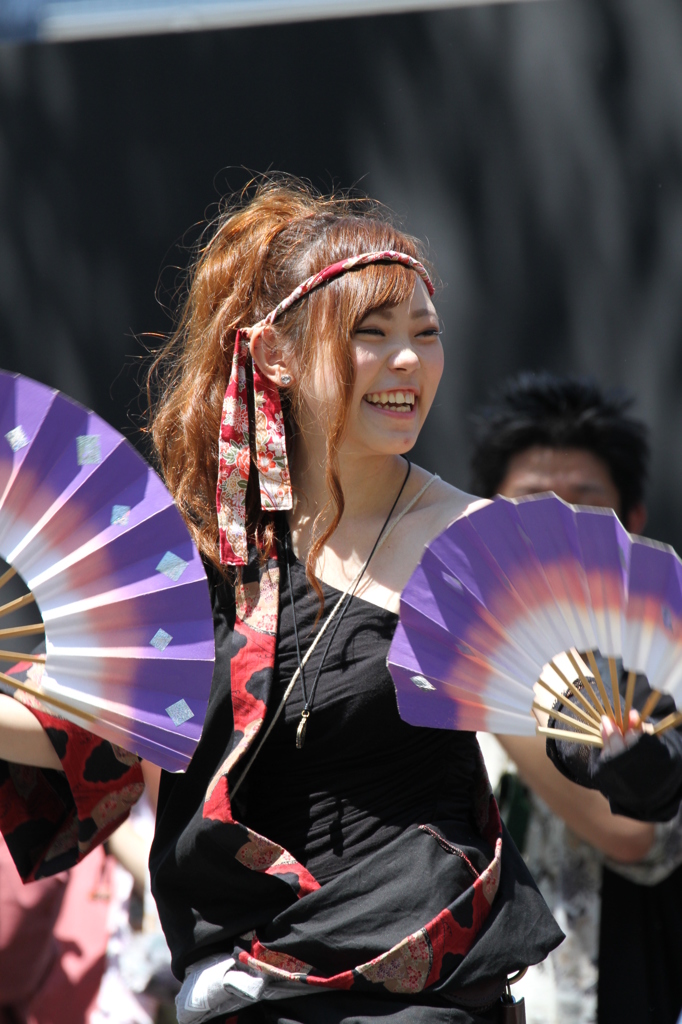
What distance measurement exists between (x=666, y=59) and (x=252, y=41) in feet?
3.64

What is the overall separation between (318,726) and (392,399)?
1.56 ft

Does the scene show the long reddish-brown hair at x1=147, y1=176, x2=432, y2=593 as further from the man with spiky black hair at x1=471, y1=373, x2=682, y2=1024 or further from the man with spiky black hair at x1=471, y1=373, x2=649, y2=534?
the man with spiky black hair at x1=471, y1=373, x2=649, y2=534

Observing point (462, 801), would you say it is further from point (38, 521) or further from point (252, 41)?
point (252, 41)

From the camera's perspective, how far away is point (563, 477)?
2.59 metres

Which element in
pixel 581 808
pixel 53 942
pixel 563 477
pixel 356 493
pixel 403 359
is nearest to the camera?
pixel 403 359

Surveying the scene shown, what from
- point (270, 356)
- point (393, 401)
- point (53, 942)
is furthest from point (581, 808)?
point (53, 942)

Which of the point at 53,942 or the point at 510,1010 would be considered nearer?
the point at 510,1010

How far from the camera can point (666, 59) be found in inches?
114

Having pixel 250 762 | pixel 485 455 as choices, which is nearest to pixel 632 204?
pixel 485 455

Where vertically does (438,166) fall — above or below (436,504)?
above

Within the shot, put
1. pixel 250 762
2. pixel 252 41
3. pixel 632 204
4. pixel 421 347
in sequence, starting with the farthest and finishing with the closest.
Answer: pixel 252 41 < pixel 632 204 < pixel 421 347 < pixel 250 762

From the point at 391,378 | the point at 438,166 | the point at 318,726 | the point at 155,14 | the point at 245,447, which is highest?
the point at 155,14

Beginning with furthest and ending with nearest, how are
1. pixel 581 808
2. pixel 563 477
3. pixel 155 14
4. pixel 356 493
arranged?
pixel 155 14
pixel 563 477
pixel 581 808
pixel 356 493

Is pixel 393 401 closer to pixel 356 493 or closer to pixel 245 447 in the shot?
pixel 356 493
